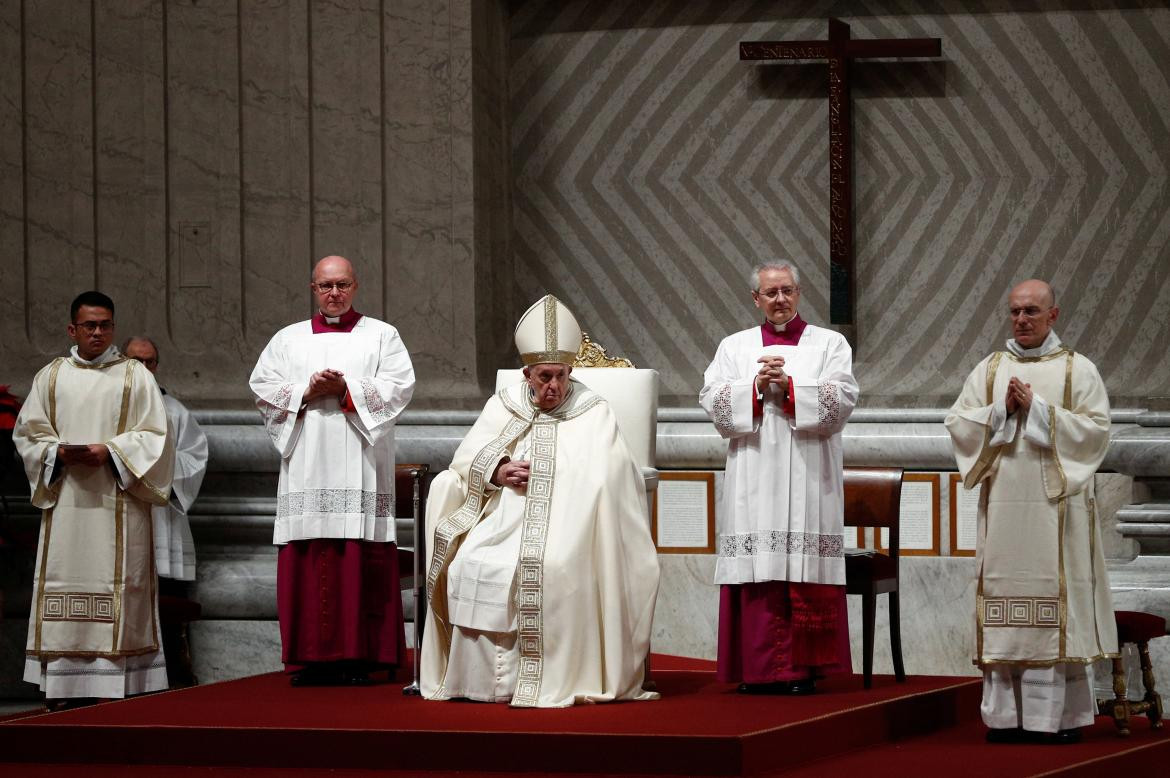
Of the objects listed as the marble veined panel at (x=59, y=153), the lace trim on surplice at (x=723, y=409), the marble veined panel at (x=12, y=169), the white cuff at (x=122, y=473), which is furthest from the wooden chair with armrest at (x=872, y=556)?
the marble veined panel at (x=12, y=169)

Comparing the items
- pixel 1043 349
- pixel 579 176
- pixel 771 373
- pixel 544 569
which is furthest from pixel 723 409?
pixel 579 176

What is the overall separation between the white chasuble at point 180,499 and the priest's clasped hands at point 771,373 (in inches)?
114

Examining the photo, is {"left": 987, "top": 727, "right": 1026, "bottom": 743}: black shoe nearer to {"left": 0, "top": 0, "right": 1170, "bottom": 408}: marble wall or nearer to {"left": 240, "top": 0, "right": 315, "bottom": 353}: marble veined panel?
{"left": 0, "top": 0, "right": 1170, "bottom": 408}: marble wall

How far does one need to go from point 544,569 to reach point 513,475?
0.42 metres

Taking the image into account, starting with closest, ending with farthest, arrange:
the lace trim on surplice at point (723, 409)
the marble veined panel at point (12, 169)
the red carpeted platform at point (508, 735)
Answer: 1. the red carpeted platform at point (508, 735)
2. the lace trim on surplice at point (723, 409)
3. the marble veined panel at point (12, 169)

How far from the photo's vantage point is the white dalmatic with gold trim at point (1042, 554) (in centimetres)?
624

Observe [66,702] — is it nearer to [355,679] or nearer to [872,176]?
[355,679]

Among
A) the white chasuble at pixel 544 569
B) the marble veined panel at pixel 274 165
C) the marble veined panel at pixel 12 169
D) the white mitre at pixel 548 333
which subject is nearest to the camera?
the white chasuble at pixel 544 569

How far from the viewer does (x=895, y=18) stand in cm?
912

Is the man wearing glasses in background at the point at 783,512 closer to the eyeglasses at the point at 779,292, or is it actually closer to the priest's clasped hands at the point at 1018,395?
the eyeglasses at the point at 779,292

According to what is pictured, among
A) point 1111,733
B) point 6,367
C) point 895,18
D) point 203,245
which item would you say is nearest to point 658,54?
point 895,18

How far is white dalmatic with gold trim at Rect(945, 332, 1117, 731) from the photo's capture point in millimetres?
6242

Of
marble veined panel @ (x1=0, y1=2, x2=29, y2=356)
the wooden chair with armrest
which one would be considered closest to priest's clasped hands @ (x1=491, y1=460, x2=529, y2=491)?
the wooden chair with armrest

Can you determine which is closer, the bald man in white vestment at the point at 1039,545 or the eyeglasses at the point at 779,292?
the bald man in white vestment at the point at 1039,545
